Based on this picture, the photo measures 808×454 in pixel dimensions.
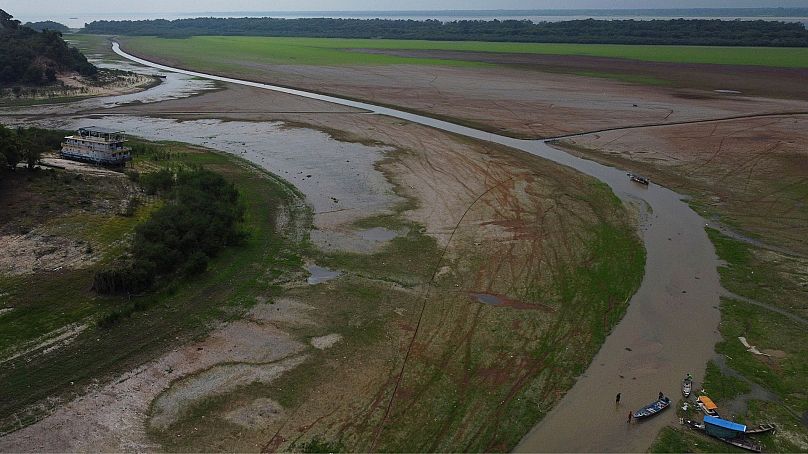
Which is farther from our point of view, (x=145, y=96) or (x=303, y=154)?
(x=145, y=96)

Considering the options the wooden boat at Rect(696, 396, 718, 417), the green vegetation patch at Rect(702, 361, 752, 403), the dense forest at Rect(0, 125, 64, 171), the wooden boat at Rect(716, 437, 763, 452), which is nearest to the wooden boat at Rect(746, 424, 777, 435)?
the wooden boat at Rect(716, 437, 763, 452)

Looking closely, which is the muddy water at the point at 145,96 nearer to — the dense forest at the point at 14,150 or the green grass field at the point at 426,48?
the green grass field at the point at 426,48

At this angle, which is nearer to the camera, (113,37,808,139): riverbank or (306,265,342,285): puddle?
(306,265,342,285): puddle

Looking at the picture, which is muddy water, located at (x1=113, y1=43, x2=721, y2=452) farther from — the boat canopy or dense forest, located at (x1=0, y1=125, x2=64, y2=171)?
dense forest, located at (x1=0, y1=125, x2=64, y2=171)

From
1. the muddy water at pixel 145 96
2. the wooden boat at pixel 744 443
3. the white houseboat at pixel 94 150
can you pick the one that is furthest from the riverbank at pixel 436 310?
the muddy water at pixel 145 96

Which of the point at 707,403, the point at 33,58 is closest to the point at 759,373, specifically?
the point at 707,403

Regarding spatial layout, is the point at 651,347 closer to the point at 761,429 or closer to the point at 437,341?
the point at 761,429
